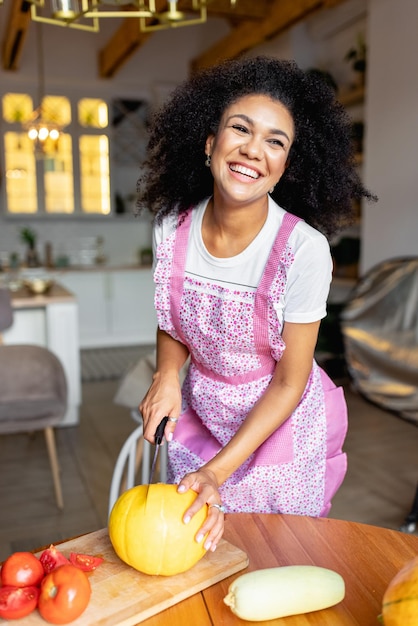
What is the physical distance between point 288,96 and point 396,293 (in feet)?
5.93

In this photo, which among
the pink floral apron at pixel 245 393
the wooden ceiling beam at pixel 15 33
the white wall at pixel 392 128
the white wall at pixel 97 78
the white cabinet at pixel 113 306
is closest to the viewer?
the pink floral apron at pixel 245 393

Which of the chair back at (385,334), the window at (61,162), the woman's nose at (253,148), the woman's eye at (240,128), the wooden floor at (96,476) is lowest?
the wooden floor at (96,476)

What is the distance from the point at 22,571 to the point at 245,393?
58 centimetres

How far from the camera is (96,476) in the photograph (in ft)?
Answer: 10.1

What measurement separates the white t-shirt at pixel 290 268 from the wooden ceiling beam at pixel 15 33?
4.42 meters

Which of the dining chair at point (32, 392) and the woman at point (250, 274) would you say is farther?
Answer: the dining chair at point (32, 392)

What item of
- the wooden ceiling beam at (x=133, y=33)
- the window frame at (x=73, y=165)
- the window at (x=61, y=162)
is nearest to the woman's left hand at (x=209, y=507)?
the wooden ceiling beam at (x=133, y=33)

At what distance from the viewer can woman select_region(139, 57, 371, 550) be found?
1149mm

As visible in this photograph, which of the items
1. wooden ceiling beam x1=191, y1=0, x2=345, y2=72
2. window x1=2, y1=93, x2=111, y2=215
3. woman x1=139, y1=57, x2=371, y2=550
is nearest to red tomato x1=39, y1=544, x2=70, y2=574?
woman x1=139, y1=57, x2=371, y2=550

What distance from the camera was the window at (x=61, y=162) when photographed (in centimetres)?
647

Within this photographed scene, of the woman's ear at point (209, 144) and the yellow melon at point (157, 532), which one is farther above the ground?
the woman's ear at point (209, 144)

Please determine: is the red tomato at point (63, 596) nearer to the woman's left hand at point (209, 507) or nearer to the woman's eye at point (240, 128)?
the woman's left hand at point (209, 507)

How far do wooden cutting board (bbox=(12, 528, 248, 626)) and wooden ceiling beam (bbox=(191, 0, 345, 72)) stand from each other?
3.45 m

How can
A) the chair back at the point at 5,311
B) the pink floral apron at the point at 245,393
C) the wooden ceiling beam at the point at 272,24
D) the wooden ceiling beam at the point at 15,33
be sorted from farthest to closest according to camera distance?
the wooden ceiling beam at the point at 15,33, the wooden ceiling beam at the point at 272,24, the chair back at the point at 5,311, the pink floral apron at the point at 245,393
